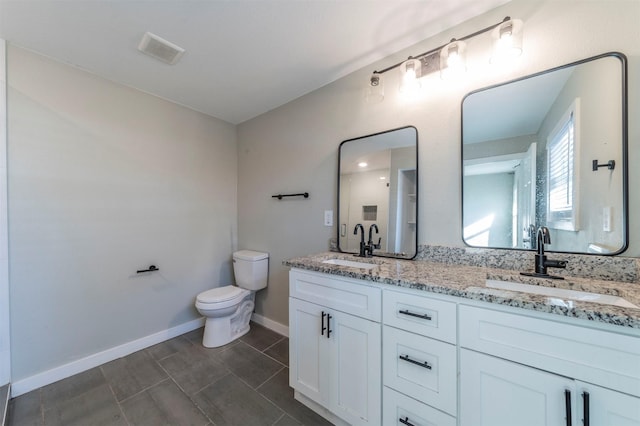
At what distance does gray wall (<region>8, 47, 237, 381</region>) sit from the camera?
1.61 m

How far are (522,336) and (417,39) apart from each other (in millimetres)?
1726

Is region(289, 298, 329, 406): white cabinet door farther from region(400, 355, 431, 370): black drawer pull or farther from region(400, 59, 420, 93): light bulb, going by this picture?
region(400, 59, 420, 93): light bulb

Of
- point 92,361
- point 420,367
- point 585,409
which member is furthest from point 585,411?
point 92,361

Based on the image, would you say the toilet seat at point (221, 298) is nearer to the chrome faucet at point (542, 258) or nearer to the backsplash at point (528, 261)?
the backsplash at point (528, 261)

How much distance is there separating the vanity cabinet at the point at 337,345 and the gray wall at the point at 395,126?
2.15ft

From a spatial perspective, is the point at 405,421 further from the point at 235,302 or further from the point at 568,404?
the point at 235,302

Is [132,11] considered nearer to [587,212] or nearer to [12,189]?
[12,189]

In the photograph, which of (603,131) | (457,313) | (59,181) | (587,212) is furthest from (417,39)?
(59,181)

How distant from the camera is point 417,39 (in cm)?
153

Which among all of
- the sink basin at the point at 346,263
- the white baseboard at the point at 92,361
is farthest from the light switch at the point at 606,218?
the white baseboard at the point at 92,361

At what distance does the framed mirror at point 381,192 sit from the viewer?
1599mm

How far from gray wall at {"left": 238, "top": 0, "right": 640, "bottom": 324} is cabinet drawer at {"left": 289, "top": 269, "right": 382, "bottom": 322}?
0.62 metres

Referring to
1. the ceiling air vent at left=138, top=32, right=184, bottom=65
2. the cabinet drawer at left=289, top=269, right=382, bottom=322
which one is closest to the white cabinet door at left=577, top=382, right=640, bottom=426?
the cabinet drawer at left=289, top=269, right=382, bottom=322

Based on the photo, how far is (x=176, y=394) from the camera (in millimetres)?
1580
